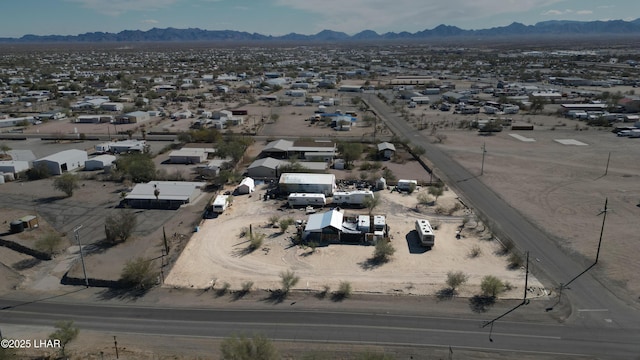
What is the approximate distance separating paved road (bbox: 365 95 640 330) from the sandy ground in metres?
1.82

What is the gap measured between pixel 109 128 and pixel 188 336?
55.5m

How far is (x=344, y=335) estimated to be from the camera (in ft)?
64.5

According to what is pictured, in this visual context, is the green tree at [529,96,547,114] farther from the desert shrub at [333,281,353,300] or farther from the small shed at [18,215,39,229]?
the small shed at [18,215,39,229]

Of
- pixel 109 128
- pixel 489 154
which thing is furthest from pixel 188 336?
pixel 109 128

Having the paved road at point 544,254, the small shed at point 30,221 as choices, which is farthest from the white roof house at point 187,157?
the paved road at point 544,254

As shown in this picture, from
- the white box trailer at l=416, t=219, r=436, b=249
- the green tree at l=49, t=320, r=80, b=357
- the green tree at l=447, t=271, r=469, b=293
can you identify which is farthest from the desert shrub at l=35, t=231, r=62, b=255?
the green tree at l=447, t=271, r=469, b=293

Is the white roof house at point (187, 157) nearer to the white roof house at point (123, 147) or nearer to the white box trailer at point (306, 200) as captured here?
the white roof house at point (123, 147)

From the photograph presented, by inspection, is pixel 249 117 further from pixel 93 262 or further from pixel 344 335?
pixel 344 335

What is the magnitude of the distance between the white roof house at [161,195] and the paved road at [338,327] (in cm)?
1340

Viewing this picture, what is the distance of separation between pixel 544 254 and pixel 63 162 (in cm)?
4408

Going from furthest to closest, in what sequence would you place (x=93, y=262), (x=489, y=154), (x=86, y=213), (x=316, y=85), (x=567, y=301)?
(x=316, y=85) → (x=489, y=154) → (x=86, y=213) → (x=93, y=262) → (x=567, y=301)

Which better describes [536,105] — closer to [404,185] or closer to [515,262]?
[404,185]

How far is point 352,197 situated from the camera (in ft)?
114

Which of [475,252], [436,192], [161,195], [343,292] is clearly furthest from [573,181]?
[161,195]
